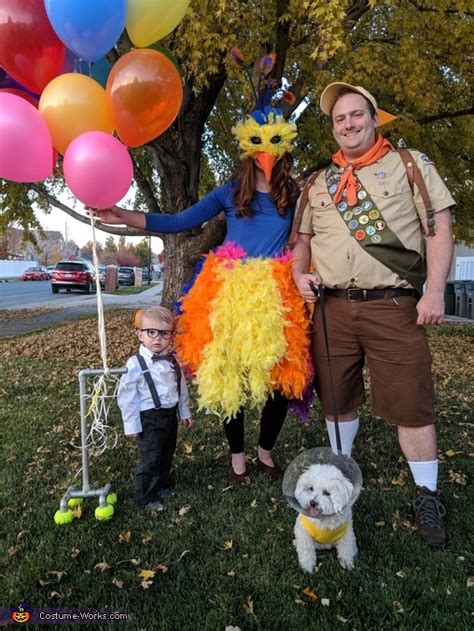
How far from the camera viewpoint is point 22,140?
2.37 m

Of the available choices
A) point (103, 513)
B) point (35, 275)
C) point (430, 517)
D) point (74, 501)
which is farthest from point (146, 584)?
point (35, 275)

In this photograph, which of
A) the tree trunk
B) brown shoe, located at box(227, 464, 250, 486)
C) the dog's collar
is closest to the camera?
the dog's collar

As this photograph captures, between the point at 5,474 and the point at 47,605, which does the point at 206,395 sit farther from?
the point at 5,474

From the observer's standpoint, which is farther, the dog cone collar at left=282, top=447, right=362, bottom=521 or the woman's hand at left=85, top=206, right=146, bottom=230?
the woman's hand at left=85, top=206, right=146, bottom=230

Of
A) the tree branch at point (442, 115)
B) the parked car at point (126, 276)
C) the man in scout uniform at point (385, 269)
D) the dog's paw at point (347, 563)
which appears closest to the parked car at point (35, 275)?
the parked car at point (126, 276)

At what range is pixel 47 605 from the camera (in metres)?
2.14

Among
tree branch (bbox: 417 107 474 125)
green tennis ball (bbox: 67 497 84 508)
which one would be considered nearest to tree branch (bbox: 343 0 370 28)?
tree branch (bbox: 417 107 474 125)

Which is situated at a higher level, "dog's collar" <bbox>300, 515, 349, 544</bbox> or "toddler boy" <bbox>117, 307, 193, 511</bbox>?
"toddler boy" <bbox>117, 307, 193, 511</bbox>

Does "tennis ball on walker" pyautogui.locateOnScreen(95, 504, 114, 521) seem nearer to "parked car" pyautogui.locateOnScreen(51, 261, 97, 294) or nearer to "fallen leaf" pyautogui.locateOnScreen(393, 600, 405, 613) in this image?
"fallen leaf" pyautogui.locateOnScreen(393, 600, 405, 613)

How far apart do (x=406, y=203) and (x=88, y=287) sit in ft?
85.0

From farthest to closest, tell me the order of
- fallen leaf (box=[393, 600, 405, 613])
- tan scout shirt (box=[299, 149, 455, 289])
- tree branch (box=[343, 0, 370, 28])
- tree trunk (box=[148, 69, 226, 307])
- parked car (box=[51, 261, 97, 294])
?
1. parked car (box=[51, 261, 97, 294])
2. tree trunk (box=[148, 69, 226, 307])
3. tree branch (box=[343, 0, 370, 28])
4. tan scout shirt (box=[299, 149, 455, 289])
5. fallen leaf (box=[393, 600, 405, 613])

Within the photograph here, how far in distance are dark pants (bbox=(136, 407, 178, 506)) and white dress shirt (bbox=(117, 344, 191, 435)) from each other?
0.06 meters

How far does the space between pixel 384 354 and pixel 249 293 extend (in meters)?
0.75

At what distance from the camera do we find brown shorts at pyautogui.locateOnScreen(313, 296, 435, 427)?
8.19ft
